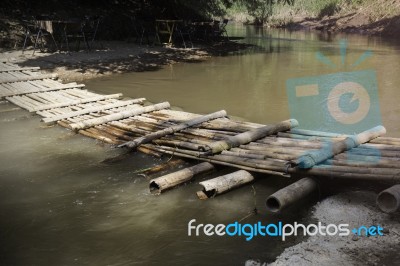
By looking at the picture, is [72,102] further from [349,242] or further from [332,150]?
[349,242]

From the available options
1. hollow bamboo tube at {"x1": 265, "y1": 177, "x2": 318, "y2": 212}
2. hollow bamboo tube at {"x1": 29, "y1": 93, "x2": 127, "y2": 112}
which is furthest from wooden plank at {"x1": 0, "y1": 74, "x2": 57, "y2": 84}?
hollow bamboo tube at {"x1": 265, "y1": 177, "x2": 318, "y2": 212}

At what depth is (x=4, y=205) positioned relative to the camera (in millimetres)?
4320

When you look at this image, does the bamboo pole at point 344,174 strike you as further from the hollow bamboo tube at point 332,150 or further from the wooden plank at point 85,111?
the wooden plank at point 85,111

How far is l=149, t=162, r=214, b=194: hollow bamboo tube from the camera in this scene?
4.47 meters

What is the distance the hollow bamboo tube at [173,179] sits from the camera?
4473 millimetres

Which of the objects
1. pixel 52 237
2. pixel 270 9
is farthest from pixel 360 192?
pixel 270 9

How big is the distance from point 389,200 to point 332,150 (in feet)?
3.86

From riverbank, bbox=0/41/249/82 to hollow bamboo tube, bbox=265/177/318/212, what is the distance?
8.77 m

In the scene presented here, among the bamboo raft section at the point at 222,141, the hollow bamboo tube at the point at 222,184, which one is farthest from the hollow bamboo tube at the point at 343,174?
the hollow bamboo tube at the point at 222,184

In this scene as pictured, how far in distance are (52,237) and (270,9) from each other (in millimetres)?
32603

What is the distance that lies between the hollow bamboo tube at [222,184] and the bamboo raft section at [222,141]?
0.01 metres

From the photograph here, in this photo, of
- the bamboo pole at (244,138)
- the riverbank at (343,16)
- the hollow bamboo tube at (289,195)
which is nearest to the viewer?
the hollow bamboo tube at (289,195)

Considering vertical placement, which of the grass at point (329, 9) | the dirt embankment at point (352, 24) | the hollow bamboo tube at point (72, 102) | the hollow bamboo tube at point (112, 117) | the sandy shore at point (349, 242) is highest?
the grass at point (329, 9)

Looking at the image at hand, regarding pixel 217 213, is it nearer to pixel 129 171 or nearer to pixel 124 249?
pixel 124 249
